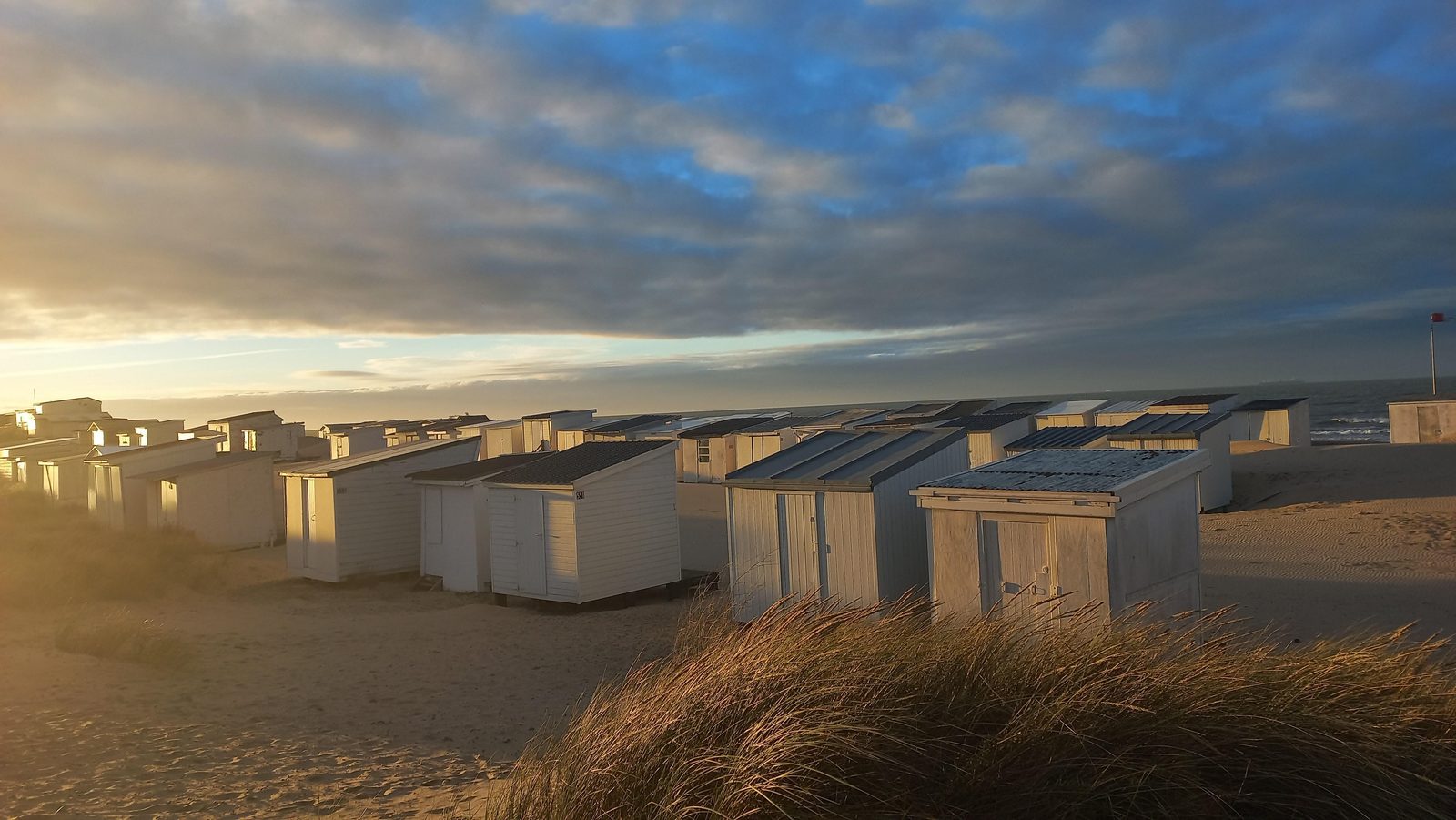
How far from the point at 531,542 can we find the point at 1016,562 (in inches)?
347

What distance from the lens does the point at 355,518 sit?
17562mm

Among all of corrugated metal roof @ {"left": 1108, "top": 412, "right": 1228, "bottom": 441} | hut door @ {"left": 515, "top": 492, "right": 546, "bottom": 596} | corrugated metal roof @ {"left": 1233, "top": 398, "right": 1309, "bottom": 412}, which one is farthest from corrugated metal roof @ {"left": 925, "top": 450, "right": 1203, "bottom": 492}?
corrugated metal roof @ {"left": 1233, "top": 398, "right": 1309, "bottom": 412}

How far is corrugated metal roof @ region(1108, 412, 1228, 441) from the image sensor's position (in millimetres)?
21906

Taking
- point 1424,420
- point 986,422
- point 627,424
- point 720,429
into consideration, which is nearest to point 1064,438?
point 986,422

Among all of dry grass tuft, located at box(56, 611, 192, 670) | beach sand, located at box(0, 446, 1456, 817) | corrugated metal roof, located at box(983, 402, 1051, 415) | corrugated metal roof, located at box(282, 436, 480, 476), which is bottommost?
beach sand, located at box(0, 446, 1456, 817)

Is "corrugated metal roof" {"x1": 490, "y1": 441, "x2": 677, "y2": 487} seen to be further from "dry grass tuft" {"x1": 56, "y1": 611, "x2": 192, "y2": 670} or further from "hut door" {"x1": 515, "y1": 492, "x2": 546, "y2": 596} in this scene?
"dry grass tuft" {"x1": 56, "y1": 611, "x2": 192, "y2": 670}

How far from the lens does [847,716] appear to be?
12.7ft

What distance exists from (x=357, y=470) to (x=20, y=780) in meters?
11.0

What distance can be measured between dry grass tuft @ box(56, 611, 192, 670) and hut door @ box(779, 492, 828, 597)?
7.29 metres

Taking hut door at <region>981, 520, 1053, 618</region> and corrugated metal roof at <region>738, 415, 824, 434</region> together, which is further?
corrugated metal roof at <region>738, 415, 824, 434</region>

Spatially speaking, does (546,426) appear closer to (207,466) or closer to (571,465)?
(207,466)

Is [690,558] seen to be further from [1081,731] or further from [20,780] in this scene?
[1081,731]

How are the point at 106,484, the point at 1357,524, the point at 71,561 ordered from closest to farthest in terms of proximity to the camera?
the point at 71,561 < the point at 1357,524 < the point at 106,484

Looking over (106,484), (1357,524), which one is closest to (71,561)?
(106,484)
